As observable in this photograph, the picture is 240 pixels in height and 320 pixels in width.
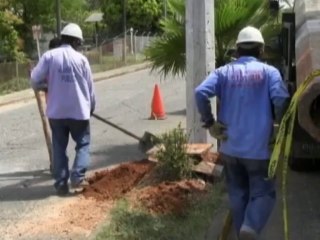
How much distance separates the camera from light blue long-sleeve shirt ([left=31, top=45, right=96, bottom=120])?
25.8 ft

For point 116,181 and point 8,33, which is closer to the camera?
point 116,181

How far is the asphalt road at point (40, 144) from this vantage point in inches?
318

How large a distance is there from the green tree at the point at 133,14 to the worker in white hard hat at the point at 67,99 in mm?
44273

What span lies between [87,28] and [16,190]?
129 feet

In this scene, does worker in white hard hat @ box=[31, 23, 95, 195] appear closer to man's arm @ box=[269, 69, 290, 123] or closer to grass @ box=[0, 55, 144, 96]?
man's arm @ box=[269, 69, 290, 123]

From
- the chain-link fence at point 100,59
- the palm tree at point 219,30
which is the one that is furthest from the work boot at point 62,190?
the chain-link fence at point 100,59

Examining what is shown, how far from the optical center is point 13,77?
97.3ft

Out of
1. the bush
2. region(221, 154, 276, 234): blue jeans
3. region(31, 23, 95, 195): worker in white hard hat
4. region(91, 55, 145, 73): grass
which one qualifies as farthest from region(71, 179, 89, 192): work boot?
region(91, 55, 145, 73): grass

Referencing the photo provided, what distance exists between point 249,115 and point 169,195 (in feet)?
6.10

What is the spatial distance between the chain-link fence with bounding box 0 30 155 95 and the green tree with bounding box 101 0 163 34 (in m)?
1.32

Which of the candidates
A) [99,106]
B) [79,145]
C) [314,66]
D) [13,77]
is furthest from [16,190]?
[13,77]

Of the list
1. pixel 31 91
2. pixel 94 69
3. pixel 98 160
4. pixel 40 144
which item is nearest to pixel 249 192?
pixel 98 160

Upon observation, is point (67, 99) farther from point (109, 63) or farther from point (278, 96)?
point (109, 63)

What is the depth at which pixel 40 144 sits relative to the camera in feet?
41.1
